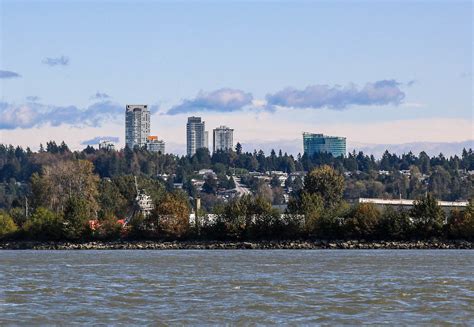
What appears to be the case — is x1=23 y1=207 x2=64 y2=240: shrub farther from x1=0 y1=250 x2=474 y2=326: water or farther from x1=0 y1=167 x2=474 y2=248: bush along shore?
x1=0 y1=250 x2=474 y2=326: water

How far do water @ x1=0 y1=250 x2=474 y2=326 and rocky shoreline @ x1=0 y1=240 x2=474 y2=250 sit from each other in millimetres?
35571

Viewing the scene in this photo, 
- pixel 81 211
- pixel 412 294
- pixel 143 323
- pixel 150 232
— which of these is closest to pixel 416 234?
pixel 150 232

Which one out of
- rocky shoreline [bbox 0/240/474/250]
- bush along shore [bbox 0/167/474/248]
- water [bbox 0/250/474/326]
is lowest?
water [bbox 0/250/474/326]

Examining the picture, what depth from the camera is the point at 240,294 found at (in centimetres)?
4022

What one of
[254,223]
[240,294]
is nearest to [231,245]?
[254,223]

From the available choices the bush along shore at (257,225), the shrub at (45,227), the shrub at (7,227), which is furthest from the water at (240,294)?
the shrub at (7,227)

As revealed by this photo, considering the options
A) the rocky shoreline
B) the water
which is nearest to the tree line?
the rocky shoreline

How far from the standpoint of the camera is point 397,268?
188 ft

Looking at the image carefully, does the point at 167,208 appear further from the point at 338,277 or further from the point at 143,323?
the point at 143,323

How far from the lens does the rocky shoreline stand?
97.0 meters

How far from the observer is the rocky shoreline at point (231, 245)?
318 feet

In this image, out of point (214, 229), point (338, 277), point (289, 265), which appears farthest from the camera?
point (214, 229)

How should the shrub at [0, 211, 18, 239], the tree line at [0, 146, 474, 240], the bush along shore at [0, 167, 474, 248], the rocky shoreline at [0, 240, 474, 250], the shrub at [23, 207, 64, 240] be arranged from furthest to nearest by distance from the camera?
the shrub at [0, 211, 18, 239] → the shrub at [23, 207, 64, 240] → the tree line at [0, 146, 474, 240] → the bush along shore at [0, 167, 474, 248] → the rocky shoreline at [0, 240, 474, 250]

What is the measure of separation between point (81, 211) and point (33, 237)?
6.05m
